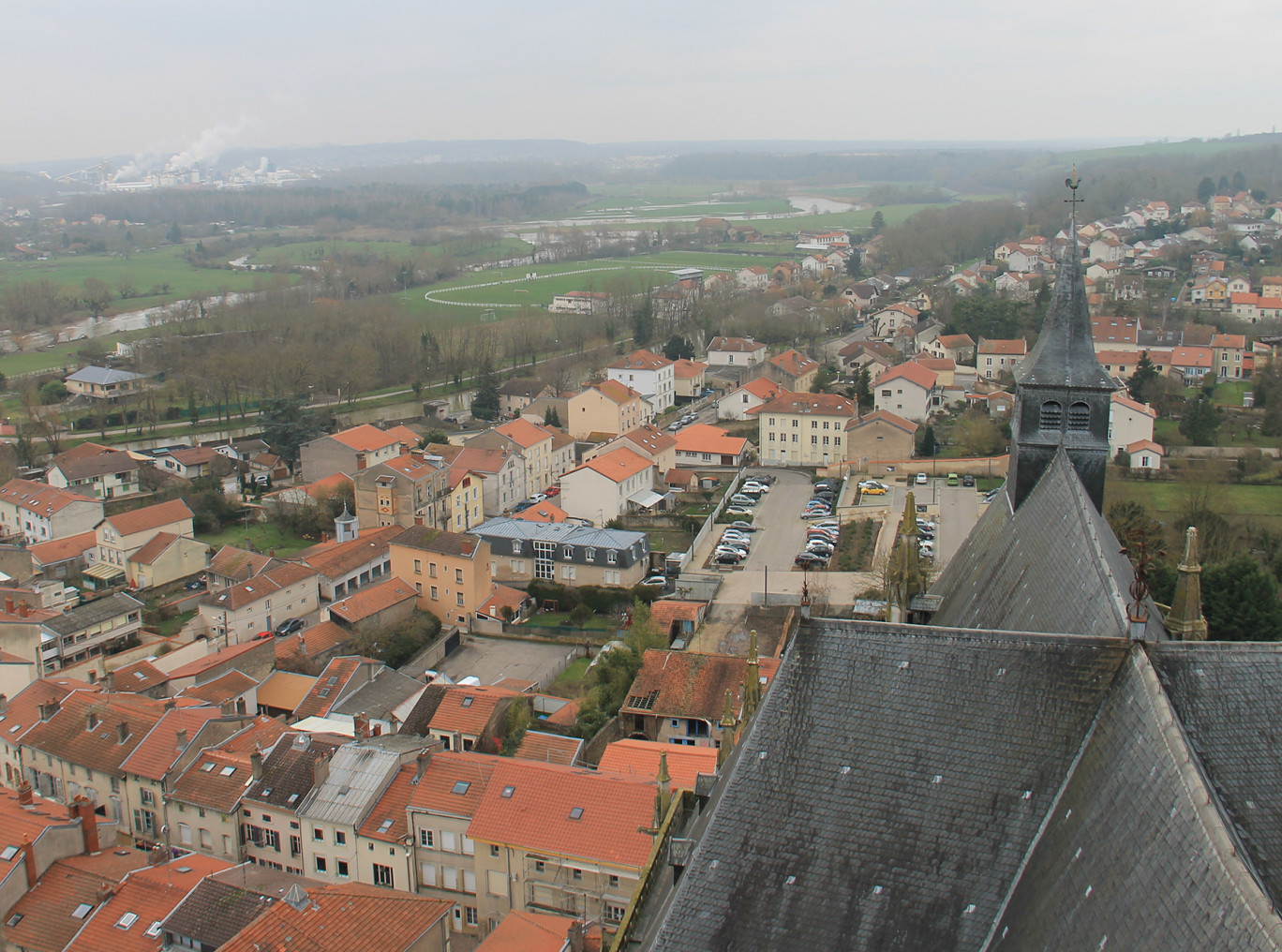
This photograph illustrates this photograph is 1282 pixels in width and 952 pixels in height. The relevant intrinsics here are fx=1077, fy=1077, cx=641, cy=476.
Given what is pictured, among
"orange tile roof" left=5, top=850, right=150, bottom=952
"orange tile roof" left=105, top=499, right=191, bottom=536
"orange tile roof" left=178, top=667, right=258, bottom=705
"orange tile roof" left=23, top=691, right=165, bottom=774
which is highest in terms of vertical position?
"orange tile roof" left=5, top=850, right=150, bottom=952

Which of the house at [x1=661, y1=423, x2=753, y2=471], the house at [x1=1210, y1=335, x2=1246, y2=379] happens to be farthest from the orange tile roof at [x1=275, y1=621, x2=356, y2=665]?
the house at [x1=1210, y1=335, x2=1246, y2=379]

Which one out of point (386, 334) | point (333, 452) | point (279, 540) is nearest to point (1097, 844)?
point (279, 540)

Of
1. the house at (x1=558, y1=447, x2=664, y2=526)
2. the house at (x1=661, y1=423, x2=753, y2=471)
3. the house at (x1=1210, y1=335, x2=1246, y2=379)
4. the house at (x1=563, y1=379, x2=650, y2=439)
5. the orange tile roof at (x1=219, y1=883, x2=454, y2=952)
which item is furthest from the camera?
the house at (x1=1210, y1=335, x2=1246, y2=379)

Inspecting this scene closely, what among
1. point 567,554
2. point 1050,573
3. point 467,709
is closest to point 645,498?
point 567,554

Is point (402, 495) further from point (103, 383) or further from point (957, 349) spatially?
point (957, 349)

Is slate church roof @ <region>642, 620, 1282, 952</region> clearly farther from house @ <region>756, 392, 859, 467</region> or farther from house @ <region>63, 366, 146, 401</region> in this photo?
house @ <region>63, 366, 146, 401</region>

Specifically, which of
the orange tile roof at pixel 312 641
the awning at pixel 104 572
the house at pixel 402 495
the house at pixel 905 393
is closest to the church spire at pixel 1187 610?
the orange tile roof at pixel 312 641
